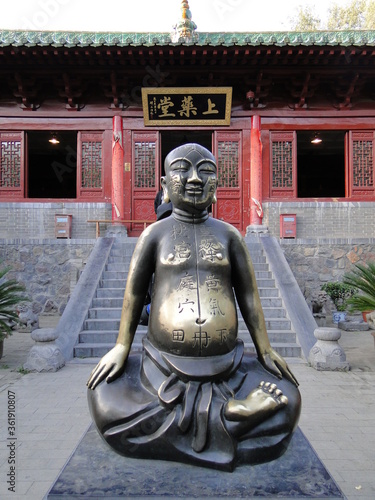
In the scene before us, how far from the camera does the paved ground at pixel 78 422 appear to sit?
9.41 feet

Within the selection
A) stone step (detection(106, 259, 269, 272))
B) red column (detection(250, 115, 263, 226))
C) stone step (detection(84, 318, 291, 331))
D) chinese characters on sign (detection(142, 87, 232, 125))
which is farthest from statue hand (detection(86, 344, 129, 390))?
chinese characters on sign (detection(142, 87, 232, 125))

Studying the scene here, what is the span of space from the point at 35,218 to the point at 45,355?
5.10m

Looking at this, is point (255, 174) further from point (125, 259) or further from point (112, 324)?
point (112, 324)

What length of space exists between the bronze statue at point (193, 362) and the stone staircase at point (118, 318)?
315cm

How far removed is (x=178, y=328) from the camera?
2.17 metres

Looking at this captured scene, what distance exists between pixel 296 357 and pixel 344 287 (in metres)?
3.47

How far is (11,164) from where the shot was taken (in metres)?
9.85

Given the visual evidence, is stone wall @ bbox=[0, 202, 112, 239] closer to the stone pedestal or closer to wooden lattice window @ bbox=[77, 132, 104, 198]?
wooden lattice window @ bbox=[77, 132, 104, 198]

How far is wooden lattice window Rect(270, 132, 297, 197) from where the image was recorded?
9875 mm

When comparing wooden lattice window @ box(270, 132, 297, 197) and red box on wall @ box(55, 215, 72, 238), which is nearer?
red box on wall @ box(55, 215, 72, 238)

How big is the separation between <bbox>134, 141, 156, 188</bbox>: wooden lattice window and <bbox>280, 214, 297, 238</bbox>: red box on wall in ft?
10.8

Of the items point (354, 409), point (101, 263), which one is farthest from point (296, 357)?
point (101, 263)

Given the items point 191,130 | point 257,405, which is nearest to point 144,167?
point 191,130

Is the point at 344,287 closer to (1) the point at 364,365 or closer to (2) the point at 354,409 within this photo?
(1) the point at 364,365
